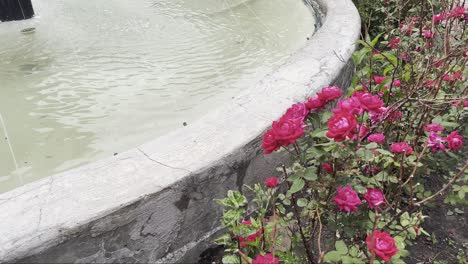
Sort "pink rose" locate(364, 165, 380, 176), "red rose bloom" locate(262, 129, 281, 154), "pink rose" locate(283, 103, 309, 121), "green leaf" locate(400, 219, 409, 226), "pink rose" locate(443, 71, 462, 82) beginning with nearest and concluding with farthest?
"red rose bloom" locate(262, 129, 281, 154), "pink rose" locate(283, 103, 309, 121), "green leaf" locate(400, 219, 409, 226), "pink rose" locate(364, 165, 380, 176), "pink rose" locate(443, 71, 462, 82)

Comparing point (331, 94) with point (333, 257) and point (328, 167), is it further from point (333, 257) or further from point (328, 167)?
Result: point (333, 257)

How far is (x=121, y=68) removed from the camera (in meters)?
2.80

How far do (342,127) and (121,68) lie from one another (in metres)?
2.04

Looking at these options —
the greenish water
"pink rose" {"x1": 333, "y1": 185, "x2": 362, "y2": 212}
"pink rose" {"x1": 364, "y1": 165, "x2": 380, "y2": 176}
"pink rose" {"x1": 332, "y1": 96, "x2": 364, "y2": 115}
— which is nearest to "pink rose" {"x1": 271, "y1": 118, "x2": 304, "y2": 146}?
"pink rose" {"x1": 332, "y1": 96, "x2": 364, "y2": 115}

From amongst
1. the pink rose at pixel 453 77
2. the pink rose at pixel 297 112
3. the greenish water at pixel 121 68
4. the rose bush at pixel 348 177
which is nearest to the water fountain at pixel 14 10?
the greenish water at pixel 121 68

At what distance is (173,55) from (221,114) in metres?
1.46

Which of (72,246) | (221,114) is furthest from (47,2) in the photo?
(72,246)

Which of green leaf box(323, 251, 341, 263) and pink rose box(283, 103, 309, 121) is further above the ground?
pink rose box(283, 103, 309, 121)

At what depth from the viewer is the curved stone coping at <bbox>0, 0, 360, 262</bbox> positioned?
3.88 feet

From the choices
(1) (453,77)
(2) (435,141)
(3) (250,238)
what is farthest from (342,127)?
(1) (453,77)

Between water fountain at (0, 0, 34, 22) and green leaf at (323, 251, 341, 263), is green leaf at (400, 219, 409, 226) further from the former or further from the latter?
water fountain at (0, 0, 34, 22)

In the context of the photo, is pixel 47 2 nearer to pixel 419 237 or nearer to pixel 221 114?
pixel 221 114

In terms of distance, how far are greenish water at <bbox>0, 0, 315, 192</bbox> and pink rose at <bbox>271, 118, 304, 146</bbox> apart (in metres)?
1.01

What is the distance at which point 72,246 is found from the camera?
1.22 meters
